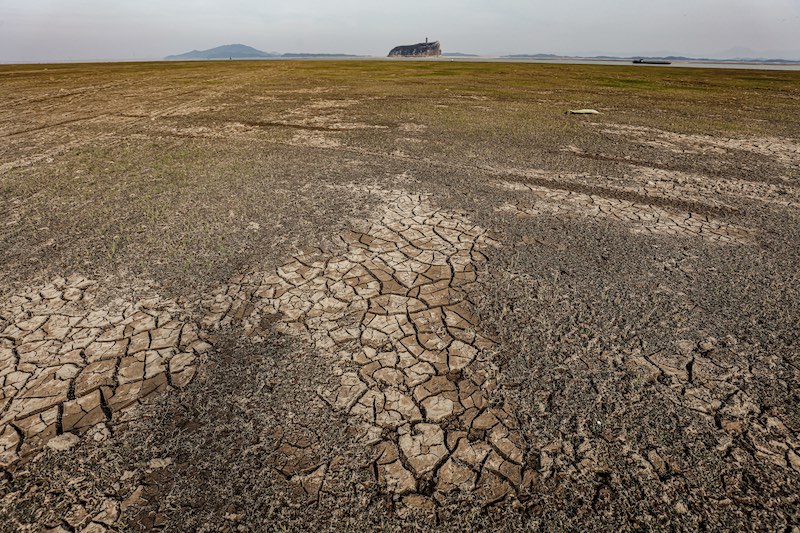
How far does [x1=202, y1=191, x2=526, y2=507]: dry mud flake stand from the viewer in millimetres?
2543

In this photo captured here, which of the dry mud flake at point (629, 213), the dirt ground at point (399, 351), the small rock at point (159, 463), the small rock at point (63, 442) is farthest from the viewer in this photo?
the dry mud flake at point (629, 213)

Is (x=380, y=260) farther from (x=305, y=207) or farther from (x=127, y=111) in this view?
(x=127, y=111)

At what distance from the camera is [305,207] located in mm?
6547

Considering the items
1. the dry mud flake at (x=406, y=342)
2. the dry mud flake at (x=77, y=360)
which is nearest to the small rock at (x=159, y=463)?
the dry mud flake at (x=77, y=360)

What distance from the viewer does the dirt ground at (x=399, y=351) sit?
234 centimetres

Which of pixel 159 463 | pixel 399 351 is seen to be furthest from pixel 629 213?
pixel 159 463

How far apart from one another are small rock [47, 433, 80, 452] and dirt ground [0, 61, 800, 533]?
2 centimetres

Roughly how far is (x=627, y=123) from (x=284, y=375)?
46.1 ft

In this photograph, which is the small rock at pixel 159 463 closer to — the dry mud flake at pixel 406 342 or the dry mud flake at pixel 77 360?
the dry mud flake at pixel 77 360

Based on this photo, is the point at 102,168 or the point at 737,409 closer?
the point at 737,409

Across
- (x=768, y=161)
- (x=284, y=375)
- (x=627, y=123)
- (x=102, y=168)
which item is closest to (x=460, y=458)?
(x=284, y=375)

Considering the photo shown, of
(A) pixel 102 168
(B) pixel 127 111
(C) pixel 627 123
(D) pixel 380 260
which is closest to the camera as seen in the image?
(D) pixel 380 260

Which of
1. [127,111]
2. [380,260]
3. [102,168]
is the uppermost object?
[127,111]

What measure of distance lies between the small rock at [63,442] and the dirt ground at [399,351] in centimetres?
2
